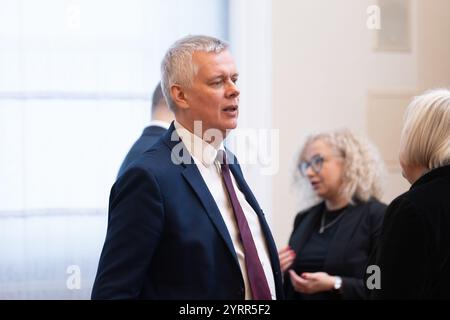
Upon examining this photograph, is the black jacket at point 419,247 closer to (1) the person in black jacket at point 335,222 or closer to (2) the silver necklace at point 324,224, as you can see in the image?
(1) the person in black jacket at point 335,222

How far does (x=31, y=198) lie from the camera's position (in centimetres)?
413

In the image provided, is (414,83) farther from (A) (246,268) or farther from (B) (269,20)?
(A) (246,268)

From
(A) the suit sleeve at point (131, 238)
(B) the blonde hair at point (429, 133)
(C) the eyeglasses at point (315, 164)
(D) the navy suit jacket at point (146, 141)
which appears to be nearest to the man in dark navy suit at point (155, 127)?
(D) the navy suit jacket at point (146, 141)

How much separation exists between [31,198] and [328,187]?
177 centimetres

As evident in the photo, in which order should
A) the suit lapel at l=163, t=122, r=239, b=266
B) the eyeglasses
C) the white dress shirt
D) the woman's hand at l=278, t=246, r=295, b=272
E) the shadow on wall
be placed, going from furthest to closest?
the shadow on wall < the eyeglasses < the woman's hand at l=278, t=246, r=295, b=272 < the white dress shirt < the suit lapel at l=163, t=122, r=239, b=266

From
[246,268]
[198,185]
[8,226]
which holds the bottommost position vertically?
[8,226]

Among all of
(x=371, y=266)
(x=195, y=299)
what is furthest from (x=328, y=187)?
(x=195, y=299)

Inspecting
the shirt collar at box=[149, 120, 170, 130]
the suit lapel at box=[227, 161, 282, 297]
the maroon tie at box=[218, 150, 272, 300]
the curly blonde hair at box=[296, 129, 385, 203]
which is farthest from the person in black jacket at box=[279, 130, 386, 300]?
the maroon tie at box=[218, 150, 272, 300]

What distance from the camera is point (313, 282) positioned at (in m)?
3.12

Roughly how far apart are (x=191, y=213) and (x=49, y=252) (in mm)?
2377

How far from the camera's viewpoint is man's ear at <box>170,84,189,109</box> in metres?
2.16

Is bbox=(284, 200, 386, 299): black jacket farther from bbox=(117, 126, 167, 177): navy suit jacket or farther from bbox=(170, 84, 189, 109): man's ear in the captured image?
bbox=(170, 84, 189, 109): man's ear

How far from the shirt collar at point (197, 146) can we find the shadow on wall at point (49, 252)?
2187 mm

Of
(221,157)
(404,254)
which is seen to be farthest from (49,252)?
(404,254)
